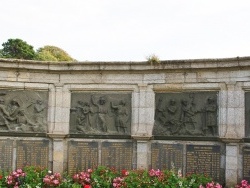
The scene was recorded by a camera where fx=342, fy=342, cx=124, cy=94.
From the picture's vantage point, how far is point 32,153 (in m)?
12.1

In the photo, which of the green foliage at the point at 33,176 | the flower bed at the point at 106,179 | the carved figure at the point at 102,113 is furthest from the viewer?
the carved figure at the point at 102,113

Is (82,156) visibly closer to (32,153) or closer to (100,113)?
(100,113)

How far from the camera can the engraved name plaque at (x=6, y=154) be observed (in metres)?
11.9

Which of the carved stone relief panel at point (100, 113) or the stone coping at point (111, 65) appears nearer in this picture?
the stone coping at point (111, 65)

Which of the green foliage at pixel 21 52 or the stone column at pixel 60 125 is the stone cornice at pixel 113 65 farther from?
the green foliage at pixel 21 52

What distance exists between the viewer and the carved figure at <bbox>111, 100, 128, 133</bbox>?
12.1 meters

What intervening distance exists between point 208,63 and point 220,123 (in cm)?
202

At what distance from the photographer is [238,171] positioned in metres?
10.9

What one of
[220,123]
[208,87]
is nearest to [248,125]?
[220,123]

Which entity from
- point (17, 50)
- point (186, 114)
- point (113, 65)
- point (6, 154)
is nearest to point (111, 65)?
point (113, 65)

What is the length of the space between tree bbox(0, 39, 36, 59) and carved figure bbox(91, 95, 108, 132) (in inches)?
1162

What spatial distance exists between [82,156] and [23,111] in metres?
2.65

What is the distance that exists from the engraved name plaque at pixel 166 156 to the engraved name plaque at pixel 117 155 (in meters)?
0.81

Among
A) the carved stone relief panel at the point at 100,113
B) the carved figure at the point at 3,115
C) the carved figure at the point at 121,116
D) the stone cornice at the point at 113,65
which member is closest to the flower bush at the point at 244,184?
the stone cornice at the point at 113,65
